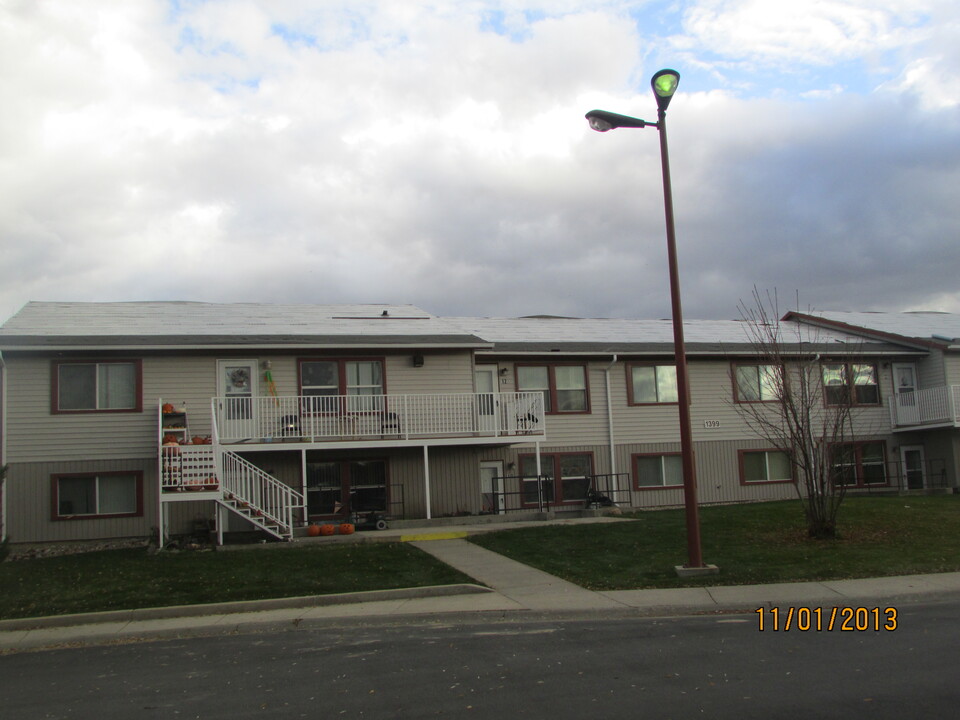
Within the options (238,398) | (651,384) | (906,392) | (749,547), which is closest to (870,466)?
(906,392)

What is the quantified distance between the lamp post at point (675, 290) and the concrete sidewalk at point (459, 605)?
943mm

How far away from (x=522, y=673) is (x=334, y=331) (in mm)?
14727

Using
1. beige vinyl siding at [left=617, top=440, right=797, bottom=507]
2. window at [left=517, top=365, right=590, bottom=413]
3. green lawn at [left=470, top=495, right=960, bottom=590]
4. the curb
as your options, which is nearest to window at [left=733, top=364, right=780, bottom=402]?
beige vinyl siding at [left=617, top=440, right=797, bottom=507]

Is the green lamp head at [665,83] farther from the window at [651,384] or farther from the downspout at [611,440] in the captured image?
the window at [651,384]

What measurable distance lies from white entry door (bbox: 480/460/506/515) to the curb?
1061cm

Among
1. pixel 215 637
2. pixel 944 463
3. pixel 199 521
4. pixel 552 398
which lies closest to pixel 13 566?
pixel 199 521

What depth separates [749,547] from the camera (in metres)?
14.2

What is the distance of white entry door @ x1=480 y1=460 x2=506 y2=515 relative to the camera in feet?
73.9

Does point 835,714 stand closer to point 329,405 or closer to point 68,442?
point 329,405

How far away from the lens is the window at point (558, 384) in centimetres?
2373

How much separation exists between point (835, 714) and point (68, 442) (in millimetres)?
17357

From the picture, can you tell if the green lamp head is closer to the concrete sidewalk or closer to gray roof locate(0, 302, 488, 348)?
the concrete sidewalk

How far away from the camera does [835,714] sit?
5.95 m
